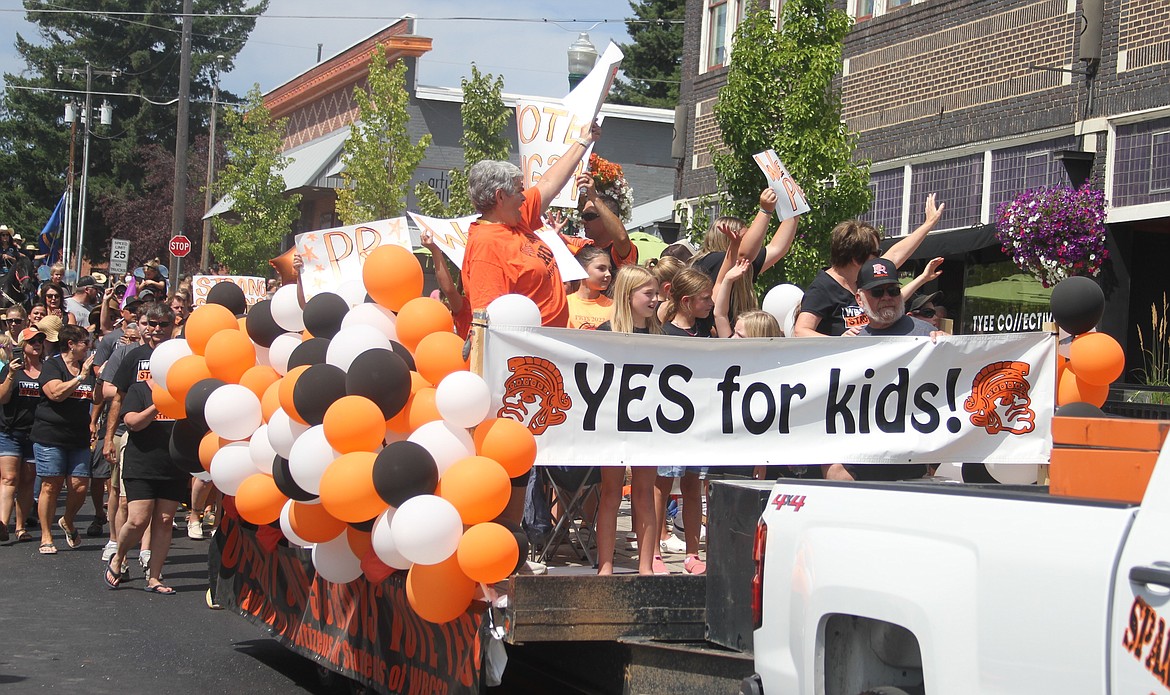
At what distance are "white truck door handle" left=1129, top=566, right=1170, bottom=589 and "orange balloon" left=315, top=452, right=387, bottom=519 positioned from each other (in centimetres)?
334

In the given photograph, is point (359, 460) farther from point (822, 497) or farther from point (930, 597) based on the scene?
point (930, 597)

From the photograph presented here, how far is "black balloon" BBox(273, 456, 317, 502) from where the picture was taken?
6.32 metres

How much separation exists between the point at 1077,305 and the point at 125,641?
606 centimetres

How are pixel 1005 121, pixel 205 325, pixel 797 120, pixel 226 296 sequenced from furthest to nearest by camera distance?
pixel 1005 121 < pixel 797 120 < pixel 226 296 < pixel 205 325

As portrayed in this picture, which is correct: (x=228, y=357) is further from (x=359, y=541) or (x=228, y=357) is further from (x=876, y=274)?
(x=876, y=274)

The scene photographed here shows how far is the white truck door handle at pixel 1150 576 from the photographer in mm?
3043

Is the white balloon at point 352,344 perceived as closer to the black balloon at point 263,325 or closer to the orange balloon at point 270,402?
the orange balloon at point 270,402

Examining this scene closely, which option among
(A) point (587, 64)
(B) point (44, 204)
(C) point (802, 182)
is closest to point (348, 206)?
(C) point (802, 182)

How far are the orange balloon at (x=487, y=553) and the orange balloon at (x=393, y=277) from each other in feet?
5.63

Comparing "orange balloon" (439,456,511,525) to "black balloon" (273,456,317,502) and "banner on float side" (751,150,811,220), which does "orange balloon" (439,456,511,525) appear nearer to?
"black balloon" (273,456,317,502)

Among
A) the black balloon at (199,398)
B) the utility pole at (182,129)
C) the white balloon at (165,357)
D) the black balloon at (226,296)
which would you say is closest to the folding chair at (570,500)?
the black balloon at (199,398)

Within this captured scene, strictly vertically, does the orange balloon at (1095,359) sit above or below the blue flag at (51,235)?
below

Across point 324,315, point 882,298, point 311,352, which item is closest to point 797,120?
point 882,298

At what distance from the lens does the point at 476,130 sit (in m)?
32.1
